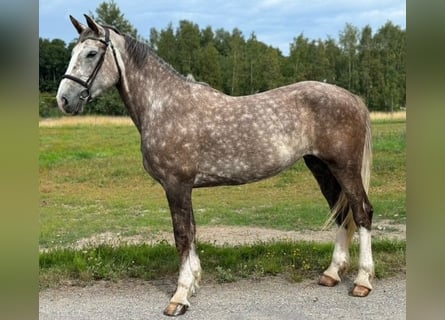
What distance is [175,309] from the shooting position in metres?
3.61

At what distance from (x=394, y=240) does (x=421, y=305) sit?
474 centimetres

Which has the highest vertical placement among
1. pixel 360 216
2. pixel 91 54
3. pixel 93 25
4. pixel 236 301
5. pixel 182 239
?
pixel 93 25

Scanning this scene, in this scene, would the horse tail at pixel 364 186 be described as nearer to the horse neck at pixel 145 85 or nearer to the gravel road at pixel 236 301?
the gravel road at pixel 236 301

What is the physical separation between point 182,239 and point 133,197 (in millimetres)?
4582

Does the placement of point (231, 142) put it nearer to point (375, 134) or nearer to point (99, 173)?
point (99, 173)

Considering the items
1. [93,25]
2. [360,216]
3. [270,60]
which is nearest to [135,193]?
[270,60]

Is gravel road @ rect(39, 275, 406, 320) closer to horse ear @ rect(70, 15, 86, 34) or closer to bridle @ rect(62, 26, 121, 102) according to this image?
bridle @ rect(62, 26, 121, 102)

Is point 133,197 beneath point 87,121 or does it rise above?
beneath

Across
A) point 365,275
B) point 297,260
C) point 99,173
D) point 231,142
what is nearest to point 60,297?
point 231,142

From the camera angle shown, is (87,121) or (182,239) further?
(87,121)

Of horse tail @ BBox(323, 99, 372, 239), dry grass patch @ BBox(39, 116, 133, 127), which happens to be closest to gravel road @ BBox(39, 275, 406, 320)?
horse tail @ BBox(323, 99, 372, 239)

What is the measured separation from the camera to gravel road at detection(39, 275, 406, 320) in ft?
11.8

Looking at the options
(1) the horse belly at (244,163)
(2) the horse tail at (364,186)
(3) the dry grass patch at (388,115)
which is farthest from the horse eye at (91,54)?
(3) the dry grass patch at (388,115)

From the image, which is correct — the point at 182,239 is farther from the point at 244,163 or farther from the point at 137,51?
the point at 137,51
